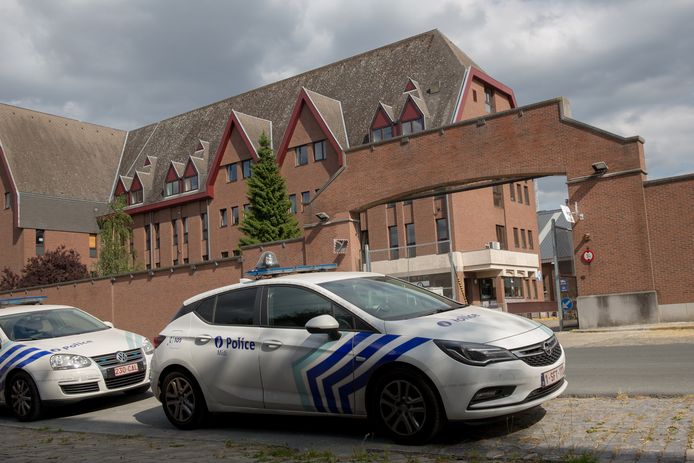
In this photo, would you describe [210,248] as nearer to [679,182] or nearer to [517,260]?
[517,260]

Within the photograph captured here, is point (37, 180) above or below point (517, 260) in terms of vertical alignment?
above

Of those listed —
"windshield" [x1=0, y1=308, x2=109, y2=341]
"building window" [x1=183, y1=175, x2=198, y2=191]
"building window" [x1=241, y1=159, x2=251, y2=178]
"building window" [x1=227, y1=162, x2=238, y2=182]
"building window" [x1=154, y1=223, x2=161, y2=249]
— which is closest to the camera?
"windshield" [x1=0, y1=308, x2=109, y2=341]

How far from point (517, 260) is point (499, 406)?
4699cm

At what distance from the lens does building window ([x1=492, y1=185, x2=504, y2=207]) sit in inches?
2009

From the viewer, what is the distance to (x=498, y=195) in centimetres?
5169

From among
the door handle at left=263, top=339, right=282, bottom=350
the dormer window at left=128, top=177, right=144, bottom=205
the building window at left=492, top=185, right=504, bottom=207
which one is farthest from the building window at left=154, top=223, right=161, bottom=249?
the door handle at left=263, top=339, right=282, bottom=350

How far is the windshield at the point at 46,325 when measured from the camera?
35.4 ft

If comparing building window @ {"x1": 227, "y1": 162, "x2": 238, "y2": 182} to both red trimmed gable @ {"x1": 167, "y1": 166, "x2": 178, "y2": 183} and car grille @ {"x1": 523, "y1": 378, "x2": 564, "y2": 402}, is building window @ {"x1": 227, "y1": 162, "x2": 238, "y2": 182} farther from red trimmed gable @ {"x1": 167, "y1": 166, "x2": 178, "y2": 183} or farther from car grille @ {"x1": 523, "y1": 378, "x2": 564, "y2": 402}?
car grille @ {"x1": 523, "y1": 378, "x2": 564, "y2": 402}

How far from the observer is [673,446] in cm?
540

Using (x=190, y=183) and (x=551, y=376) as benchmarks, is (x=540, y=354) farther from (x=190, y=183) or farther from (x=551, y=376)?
(x=190, y=183)

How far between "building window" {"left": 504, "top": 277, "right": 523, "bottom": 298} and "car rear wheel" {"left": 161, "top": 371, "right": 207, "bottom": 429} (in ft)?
147

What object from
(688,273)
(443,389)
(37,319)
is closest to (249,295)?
(443,389)

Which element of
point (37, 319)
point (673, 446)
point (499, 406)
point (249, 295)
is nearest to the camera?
point (673, 446)

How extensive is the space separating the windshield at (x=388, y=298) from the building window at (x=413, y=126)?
3440cm
